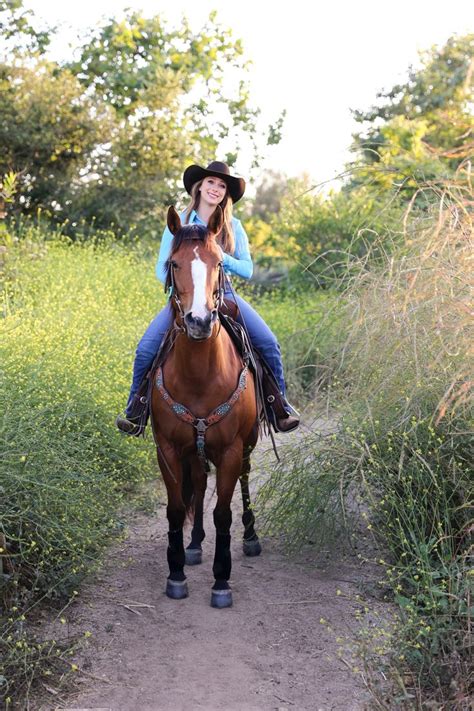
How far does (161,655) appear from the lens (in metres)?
4.34

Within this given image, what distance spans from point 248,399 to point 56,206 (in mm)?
9453

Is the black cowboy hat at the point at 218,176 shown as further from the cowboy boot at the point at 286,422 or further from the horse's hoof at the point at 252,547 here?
the horse's hoof at the point at 252,547

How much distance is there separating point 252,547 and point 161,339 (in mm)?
1667

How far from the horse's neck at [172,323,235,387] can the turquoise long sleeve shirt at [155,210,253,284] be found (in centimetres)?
43

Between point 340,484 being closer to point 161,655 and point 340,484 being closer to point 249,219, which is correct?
point 161,655

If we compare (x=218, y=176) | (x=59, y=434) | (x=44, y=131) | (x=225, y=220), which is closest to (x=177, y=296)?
(x=225, y=220)

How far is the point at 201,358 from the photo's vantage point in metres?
4.64

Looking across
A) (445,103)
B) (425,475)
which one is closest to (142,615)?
(425,475)

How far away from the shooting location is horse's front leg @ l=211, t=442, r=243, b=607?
4.89 m

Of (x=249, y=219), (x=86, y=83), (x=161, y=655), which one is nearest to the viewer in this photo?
(x=161, y=655)

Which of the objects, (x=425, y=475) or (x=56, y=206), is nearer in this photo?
(x=425, y=475)

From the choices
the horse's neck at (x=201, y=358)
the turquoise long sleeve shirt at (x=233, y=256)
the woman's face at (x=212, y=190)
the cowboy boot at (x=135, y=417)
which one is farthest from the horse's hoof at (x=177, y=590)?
the woman's face at (x=212, y=190)

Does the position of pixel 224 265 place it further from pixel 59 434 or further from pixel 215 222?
pixel 59 434

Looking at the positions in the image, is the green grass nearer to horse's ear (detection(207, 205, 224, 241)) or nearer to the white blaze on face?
the white blaze on face
